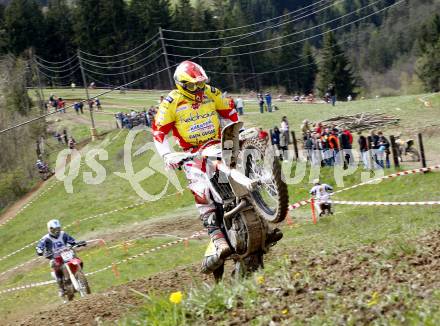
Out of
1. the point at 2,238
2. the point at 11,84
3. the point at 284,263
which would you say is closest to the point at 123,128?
the point at 2,238

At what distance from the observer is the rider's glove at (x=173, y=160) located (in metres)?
8.28

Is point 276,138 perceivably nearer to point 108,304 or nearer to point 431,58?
point 108,304

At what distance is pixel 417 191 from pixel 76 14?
83.4m

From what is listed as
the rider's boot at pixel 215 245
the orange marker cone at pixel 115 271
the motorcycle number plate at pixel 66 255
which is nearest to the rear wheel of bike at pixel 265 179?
the rider's boot at pixel 215 245

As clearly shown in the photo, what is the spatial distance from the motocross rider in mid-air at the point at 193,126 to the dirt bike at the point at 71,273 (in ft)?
17.8

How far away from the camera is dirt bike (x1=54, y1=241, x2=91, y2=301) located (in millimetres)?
13305

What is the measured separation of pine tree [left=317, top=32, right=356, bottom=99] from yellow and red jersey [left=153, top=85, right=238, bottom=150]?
242ft

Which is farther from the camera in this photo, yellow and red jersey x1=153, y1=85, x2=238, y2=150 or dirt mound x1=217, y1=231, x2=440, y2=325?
yellow and red jersey x1=153, y1=85, x2=238, y2=150

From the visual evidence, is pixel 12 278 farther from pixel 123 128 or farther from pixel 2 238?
pixel 123 128

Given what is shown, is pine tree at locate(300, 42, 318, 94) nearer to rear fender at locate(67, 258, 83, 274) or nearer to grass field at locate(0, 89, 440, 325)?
grass field at locate(0, 89, 440, 325)

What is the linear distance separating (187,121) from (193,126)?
0.10 m

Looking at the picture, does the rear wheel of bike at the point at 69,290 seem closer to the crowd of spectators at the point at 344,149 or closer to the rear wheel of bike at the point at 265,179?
the rear wheel of bike at the point at 265,179

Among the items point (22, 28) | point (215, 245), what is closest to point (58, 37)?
point (22, 28)

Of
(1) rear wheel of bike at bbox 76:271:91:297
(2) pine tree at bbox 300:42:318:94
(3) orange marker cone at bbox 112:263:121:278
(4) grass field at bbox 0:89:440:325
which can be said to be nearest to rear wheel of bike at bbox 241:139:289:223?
(4) grass field at bbox 0:89:440:325
